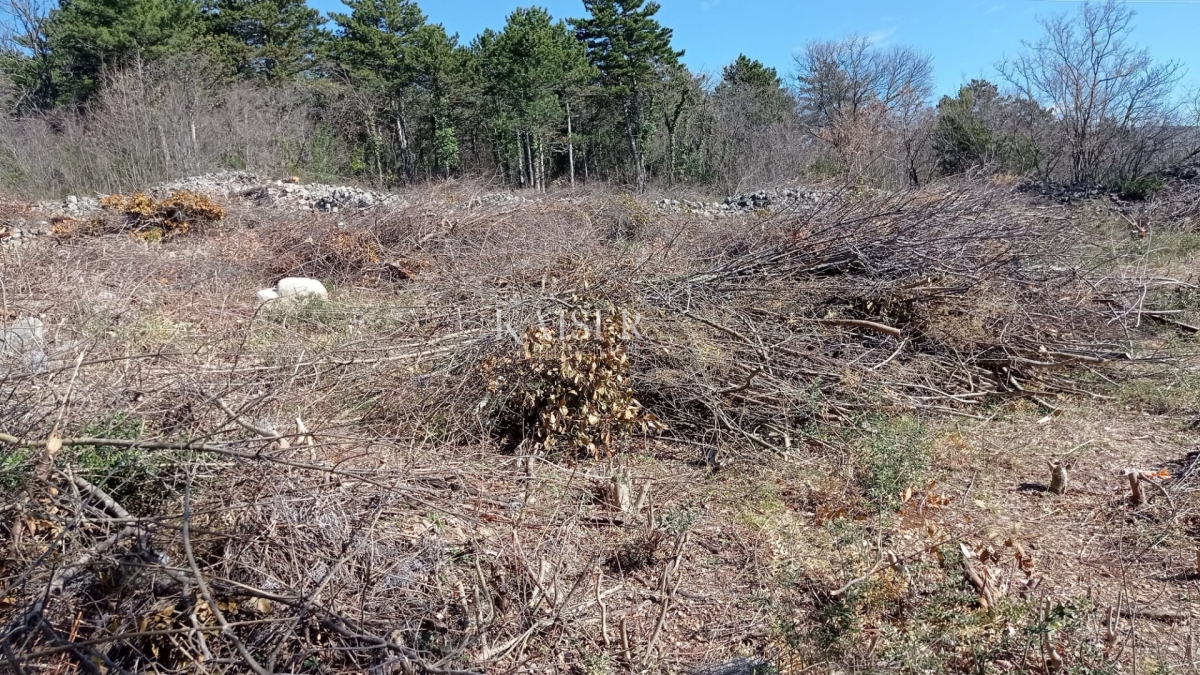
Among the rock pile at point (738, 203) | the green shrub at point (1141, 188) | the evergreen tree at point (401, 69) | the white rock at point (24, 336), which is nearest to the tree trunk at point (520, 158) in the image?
the evergreen tree at point (401, 69)

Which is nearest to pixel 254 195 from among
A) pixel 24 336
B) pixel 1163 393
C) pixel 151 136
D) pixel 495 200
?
pixel 495 200

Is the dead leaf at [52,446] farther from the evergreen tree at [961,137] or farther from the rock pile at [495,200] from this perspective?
the evergreen tree at [961,137]

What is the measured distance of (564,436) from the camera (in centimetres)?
407

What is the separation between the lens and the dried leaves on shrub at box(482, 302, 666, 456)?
390 cm

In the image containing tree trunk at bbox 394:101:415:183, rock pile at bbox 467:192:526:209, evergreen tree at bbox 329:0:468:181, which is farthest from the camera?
tree trunk at bbox 394:101:415:183

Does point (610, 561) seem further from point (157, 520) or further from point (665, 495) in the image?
point (157, 520)

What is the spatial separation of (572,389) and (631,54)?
19062 mm

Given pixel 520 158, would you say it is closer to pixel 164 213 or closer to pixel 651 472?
pixel 164 213

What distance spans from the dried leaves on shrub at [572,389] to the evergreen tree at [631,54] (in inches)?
654

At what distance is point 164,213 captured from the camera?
370 inches

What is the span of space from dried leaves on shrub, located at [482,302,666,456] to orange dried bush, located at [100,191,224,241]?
725cm

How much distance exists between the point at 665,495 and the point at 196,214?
870 cm

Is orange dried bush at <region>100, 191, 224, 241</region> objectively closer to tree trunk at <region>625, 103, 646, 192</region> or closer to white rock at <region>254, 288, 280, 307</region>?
white rock at <region>254, 288, 280, 307</region>

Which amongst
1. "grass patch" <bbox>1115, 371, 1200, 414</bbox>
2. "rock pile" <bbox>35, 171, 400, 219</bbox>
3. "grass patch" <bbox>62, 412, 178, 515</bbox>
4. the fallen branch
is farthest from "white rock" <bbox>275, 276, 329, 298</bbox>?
"grass patch" <bbox>1115, 371, 1200, 414</bbox>
